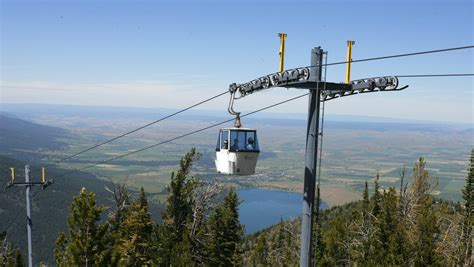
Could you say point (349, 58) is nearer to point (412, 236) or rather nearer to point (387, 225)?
point (412, 236)

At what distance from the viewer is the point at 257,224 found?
170 m

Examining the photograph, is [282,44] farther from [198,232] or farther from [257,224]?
[257,224]

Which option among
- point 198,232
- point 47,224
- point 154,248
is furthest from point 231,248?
point 47,224

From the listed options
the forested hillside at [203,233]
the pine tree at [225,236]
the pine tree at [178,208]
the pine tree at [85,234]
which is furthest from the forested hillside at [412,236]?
the pine tree at [85,234]

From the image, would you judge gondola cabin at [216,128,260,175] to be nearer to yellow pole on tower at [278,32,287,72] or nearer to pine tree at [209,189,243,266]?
yellow pole on tower at [278,32,287,72]

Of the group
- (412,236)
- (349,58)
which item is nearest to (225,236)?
(412,236)

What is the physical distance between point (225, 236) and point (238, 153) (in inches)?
1157

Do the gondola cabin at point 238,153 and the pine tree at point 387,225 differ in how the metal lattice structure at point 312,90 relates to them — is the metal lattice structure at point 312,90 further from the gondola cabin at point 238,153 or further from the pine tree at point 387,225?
the pine tree at point 387,225

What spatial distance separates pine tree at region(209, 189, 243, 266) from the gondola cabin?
2750 centimetres

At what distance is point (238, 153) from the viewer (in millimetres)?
11859

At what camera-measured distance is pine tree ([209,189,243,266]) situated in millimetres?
39062

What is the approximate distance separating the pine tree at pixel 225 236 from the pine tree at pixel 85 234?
1453 cm

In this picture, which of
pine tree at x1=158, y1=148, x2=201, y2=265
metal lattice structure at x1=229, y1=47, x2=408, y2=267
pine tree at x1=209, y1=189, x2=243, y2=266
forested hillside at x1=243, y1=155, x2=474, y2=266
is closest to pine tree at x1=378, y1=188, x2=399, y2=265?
forested hillside at x1=243, y1=155, x2=474, y2=266

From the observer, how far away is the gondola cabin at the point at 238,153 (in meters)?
11.9
